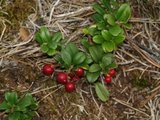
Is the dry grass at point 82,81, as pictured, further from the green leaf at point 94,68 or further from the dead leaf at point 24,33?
the green leaf at point 94,68

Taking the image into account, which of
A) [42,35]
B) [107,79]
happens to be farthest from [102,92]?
[42,35]

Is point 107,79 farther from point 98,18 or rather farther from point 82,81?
point 98,18

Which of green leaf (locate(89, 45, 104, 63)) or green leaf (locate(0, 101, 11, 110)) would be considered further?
green leaf (locate(89, 45, 104, 63))

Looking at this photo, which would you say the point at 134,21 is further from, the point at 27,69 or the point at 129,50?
the point at 27,69

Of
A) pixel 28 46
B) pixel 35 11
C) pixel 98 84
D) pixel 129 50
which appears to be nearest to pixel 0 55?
pixel 28 46

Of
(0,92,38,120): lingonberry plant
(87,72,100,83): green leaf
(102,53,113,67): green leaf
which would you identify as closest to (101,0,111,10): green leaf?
(102,53,113,67): green leaf

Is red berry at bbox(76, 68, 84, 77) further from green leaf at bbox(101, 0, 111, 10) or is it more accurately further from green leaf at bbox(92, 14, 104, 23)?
green leaf at bbox(101, 0, 111, 10)
